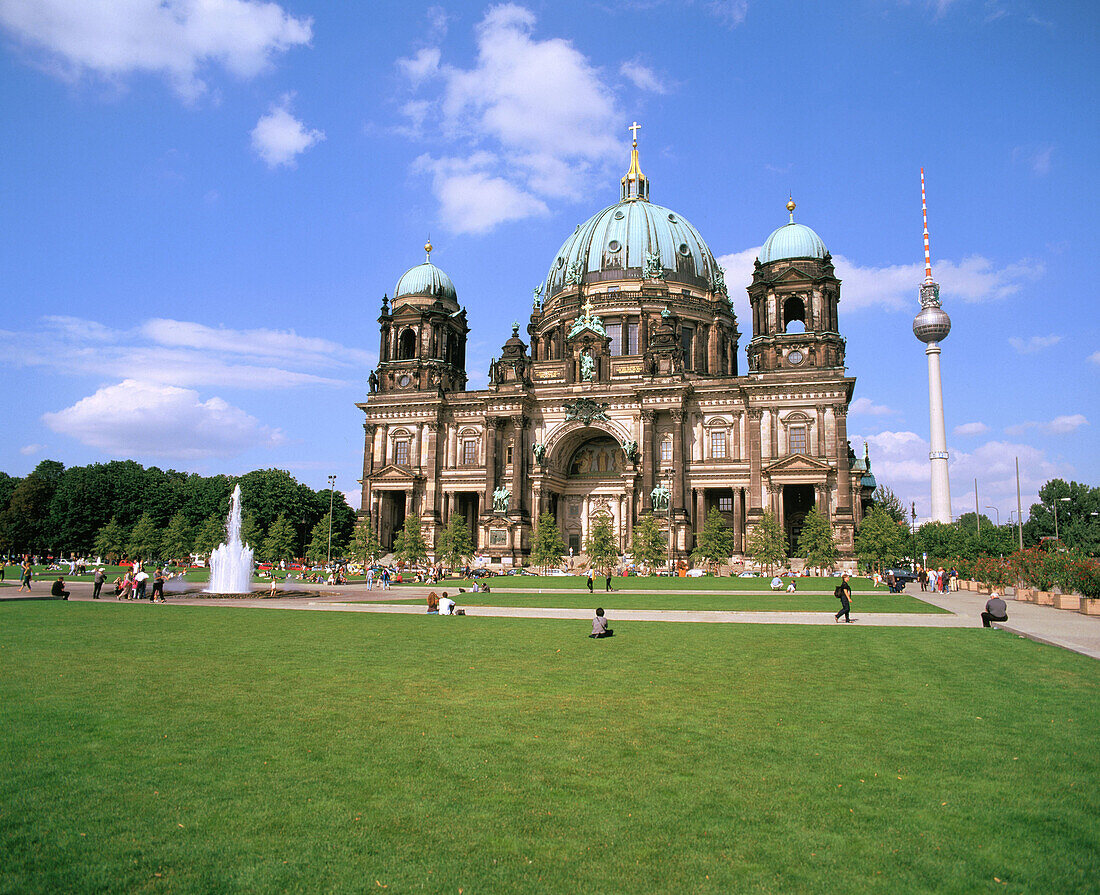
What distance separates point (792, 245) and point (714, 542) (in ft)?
101

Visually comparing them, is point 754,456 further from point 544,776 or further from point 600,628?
point 544,776

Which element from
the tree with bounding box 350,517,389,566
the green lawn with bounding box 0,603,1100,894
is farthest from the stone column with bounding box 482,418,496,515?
the green lawn with bounding box 0,603,1100,894

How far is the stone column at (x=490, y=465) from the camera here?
7831 cm

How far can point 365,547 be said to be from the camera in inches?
2827

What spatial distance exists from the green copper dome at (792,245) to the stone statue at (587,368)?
64.3ft

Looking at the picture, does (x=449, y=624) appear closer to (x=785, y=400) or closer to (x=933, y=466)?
(x=785, y=400)

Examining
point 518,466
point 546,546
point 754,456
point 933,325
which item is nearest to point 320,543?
point 518,466

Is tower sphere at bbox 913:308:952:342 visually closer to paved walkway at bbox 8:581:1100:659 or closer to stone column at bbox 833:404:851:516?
Answer: stone column at bbox 833:404:851:516

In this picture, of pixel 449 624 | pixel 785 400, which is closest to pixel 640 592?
pixel 449 624

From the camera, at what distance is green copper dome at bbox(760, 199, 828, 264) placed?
245 feet

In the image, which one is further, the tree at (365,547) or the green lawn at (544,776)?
the tree at (365,547)

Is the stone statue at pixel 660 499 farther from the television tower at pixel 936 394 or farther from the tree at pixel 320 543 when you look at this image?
the television tower at pixel 936 394

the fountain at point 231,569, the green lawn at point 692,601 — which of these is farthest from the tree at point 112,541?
the green lawn at point 692,601

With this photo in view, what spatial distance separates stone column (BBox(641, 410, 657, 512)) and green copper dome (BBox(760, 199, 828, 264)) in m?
19.5
